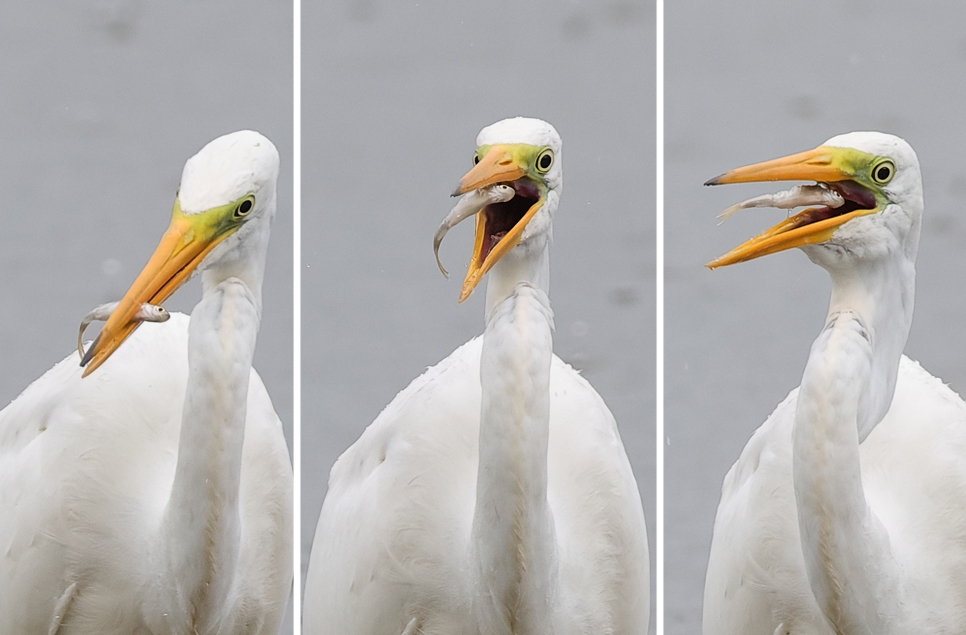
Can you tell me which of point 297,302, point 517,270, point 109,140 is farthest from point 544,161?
point 109,140

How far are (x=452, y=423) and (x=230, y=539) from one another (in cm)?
41

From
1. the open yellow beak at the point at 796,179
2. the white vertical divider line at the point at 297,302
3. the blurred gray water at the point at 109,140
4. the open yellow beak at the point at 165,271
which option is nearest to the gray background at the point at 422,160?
the white vertical divider line at the point at 297,302

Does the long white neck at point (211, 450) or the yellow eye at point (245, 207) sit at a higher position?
Answer: the yellow eye at point (245, 207)

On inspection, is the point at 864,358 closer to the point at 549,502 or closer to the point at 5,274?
the point at 549,502

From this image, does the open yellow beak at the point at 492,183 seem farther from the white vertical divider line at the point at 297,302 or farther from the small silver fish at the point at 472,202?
the white vertical divider line at the point at 297,302

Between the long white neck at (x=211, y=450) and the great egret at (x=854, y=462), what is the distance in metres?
0.69

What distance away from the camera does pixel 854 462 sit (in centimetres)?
212

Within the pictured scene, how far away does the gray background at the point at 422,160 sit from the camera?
2.80 metres

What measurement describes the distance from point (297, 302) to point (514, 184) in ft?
2.14

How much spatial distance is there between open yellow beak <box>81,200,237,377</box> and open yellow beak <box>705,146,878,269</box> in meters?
0.71

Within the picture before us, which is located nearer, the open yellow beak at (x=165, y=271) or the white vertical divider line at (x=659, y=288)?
the open yellow beak at (x=165, y=271)

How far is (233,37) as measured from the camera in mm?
2977

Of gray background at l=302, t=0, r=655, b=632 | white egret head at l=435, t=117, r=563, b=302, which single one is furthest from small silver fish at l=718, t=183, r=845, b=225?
gray background at l=302, t=0, r=655, b=632

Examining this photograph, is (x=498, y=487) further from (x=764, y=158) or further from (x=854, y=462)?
(x=764, y=158)
